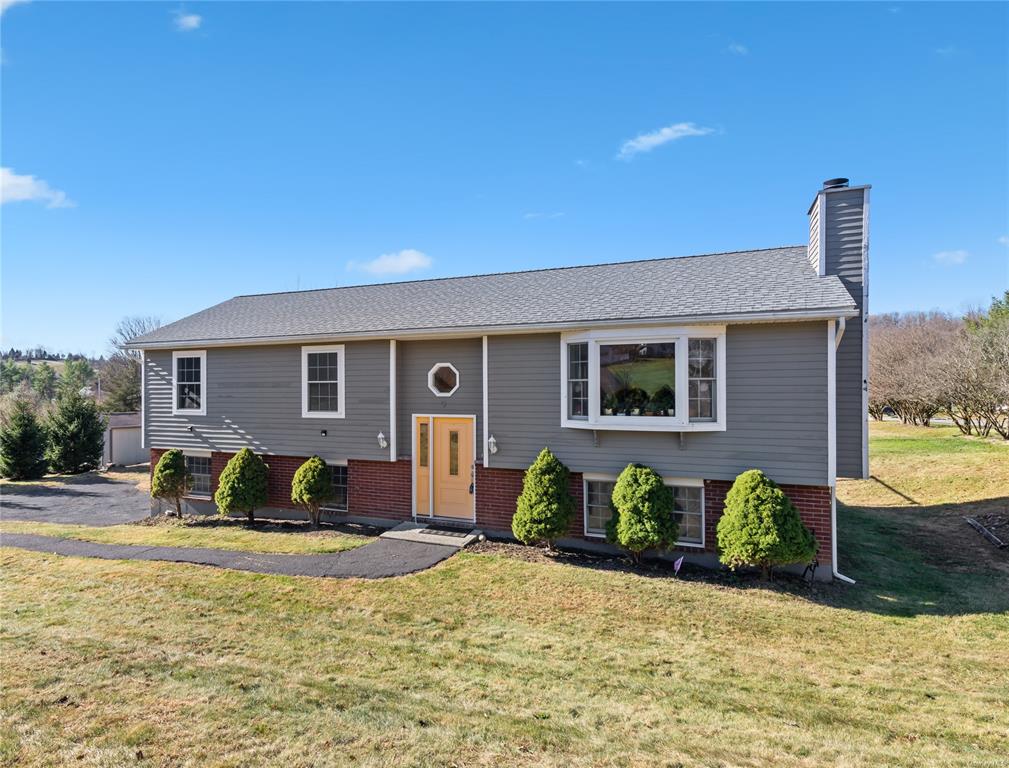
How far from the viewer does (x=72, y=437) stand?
2147cm

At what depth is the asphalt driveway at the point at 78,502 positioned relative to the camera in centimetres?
1320

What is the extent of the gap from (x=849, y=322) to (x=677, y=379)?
3674 mm

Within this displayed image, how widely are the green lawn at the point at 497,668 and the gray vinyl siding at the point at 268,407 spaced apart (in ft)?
12.7

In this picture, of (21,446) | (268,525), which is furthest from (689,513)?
(21,446)

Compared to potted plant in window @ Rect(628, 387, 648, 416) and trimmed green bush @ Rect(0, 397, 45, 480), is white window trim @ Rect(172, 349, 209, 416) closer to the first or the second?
potted plant in window @ Rect(628, 387, 648, 416)

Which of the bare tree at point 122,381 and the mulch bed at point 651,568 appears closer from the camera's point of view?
the mulch bed at point 651,568

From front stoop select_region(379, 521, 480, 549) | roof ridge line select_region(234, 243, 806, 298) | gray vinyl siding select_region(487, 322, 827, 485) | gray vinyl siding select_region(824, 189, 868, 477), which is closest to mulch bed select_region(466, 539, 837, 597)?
front stoop select_region(379, 521, 480, 549)

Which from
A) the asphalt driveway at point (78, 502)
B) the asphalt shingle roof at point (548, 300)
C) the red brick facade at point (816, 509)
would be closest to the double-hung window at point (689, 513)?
the red brick facade at point (816, 509)

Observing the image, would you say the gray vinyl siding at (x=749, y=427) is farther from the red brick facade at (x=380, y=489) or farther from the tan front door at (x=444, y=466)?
the red brick facade at (x=380, y=489)

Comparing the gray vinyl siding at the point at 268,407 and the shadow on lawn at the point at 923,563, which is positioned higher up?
the gray vinyl siding at the point at 268,407

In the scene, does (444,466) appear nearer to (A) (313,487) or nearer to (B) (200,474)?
(A) (313,487)

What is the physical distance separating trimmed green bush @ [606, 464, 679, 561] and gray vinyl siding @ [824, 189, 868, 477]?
3.46 m

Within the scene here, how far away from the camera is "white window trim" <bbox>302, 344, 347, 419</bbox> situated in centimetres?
1125

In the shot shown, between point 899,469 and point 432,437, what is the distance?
16.6 metres
